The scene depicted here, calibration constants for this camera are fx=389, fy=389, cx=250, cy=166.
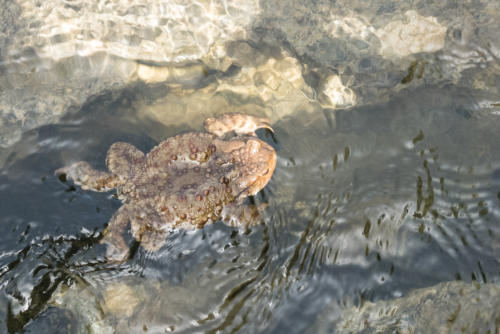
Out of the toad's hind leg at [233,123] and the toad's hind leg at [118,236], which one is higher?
the toad's hind leg at [233,123]

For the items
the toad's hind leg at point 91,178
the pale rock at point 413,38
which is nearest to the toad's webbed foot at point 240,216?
the toad's hind leg at point 91,178

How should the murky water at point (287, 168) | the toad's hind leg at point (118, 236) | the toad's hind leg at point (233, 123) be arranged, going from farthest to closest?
the toad's hind leg at point (233, 123) < the toad's hind leg at point (118, 236) < the murky water at point (287, 168)

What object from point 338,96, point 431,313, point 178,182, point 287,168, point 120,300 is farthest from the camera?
point 338,96

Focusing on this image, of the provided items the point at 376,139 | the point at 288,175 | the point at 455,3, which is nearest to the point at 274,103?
the point at 288,175

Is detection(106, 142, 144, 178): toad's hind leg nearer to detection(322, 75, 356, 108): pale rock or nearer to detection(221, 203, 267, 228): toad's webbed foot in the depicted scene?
detection(221, 203, 267, 228): toad's webbed foot

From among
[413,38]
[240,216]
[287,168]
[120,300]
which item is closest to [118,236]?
[120,300]

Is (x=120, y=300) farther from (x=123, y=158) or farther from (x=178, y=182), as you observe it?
(x=123, y=158)

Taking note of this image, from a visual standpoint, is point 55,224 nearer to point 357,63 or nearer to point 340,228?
point 340,228

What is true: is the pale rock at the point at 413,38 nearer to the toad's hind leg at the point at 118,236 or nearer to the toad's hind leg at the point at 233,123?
the toad's hind leg at the point at 233,123
